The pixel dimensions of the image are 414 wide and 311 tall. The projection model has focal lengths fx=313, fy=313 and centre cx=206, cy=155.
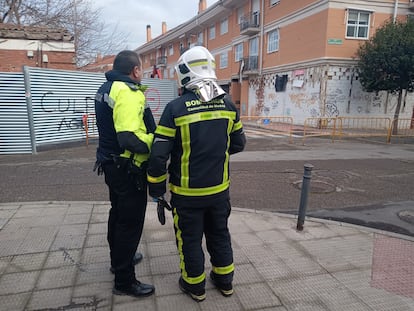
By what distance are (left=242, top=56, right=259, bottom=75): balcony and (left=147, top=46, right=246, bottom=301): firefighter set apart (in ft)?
74.6

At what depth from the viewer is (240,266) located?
3.19 m

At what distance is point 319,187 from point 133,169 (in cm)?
478

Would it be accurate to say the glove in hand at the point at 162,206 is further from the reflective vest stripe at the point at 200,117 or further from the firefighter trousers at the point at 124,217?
the reflective vest stripe at the point at 200,117

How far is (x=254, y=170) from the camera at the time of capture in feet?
25.5

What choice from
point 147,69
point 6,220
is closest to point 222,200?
point 6,220

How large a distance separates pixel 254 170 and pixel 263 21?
18951 millimetres

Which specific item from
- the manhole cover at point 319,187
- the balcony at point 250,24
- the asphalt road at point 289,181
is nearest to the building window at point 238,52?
the balcony at point 250,24

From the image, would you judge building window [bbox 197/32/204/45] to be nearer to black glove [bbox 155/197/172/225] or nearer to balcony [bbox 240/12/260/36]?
balcony [bbox 240/12/260/36]

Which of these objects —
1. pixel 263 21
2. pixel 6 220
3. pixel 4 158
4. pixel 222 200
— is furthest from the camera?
pixel 263 21

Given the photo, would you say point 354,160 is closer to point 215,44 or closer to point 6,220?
point 6,220

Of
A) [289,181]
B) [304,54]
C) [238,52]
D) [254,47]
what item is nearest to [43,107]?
[289,181]

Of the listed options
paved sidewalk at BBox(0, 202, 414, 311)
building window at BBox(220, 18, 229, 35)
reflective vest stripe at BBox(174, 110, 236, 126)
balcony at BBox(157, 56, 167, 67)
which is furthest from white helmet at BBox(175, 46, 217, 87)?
balcony at BBox(157, 56, 167, 67)

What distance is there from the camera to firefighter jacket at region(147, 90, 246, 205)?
2.32 metres

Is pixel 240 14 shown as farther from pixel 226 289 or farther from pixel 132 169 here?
pixel 226 289
